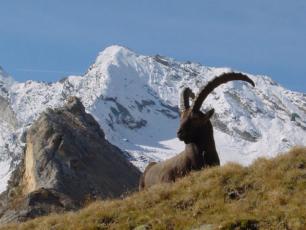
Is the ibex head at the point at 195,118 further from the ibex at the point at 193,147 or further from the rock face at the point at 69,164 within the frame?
the rock face at the point at 69,164

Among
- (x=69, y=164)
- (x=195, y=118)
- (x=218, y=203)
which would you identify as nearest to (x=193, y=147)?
(x=195, y=118)

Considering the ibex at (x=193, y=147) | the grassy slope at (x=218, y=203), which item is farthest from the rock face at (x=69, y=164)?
the grassy slope at (x=218, y=203)

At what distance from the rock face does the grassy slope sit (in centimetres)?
2869

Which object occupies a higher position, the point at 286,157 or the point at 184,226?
the point at 286,157

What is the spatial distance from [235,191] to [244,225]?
2318 mm

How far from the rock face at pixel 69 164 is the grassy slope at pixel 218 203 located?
1130 inches

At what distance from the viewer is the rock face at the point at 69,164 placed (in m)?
53.5

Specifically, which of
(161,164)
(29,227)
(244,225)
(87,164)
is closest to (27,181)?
(87,164)

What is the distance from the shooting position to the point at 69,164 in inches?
2405

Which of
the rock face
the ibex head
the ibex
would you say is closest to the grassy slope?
the ibex

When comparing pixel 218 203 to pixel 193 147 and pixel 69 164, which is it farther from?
pixel 69 164

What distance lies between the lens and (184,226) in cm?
1449

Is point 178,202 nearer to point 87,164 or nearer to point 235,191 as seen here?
point 235,191

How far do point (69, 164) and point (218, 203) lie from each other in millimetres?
46325
